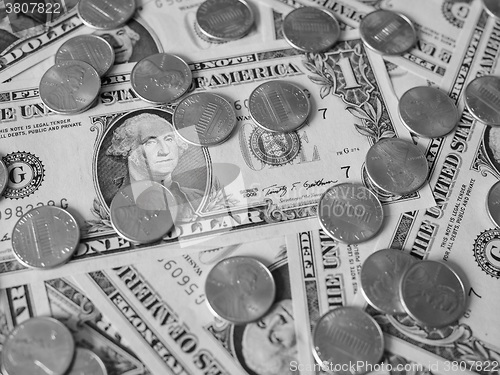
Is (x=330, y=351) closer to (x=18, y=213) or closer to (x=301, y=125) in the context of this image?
(x=301, y=125)

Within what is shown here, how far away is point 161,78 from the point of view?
0.78m

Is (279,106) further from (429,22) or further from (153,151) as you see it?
(429,22)

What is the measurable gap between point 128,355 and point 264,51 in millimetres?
506

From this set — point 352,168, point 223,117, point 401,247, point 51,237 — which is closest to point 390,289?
point 401,247

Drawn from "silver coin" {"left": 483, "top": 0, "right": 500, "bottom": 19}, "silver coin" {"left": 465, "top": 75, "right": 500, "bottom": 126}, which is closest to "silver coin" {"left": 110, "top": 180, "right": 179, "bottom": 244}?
"silver coin" {"left": 465, "top": 75, "right": 500, "bottom": 126}

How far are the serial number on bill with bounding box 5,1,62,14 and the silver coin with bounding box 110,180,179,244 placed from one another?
0.36 metres

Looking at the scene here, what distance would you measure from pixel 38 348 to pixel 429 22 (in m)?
0.79

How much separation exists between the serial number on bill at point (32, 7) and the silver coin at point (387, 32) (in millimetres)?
511

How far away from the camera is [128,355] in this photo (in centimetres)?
62

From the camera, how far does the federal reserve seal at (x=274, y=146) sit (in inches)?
29.3

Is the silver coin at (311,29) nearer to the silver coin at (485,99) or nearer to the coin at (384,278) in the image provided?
the silver coin at (485,99)

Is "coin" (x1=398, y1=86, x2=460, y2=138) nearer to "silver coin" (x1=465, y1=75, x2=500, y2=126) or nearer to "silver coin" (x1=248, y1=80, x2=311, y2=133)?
"silver coin" (x1=465, y1=75, x2=500, y2=126)

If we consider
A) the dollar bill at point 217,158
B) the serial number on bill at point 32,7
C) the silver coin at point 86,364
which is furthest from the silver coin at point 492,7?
the silver coin at point 86,364

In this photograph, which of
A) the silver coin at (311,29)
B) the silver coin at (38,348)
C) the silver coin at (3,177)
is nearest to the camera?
the silver coin at (38,348)
